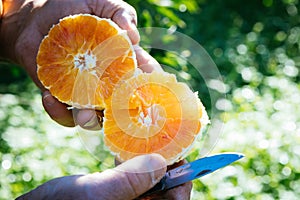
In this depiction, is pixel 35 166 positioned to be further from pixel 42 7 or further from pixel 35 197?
pixel 35 197

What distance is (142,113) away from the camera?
177cm

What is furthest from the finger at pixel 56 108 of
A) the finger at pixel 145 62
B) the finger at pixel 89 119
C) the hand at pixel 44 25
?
the finger at pixel 145 62

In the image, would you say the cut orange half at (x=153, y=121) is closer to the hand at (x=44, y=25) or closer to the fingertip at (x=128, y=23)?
the hand at (x=44, y=25)

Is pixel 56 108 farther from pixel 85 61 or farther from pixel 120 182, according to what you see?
pixel 120 182

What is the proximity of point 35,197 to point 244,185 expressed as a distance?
1357mm

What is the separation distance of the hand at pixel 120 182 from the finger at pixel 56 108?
55cm

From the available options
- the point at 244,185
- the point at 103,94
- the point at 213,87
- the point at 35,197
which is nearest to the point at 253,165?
the point at 244,185

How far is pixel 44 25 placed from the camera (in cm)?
230

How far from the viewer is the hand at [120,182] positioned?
60.5 inches

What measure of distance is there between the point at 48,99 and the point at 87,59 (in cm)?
25

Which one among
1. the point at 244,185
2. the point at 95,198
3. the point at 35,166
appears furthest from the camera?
the point at 35,166

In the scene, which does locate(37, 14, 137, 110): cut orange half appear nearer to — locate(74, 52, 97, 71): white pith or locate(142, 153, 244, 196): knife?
locate(74, 52, 97, 71): white pith

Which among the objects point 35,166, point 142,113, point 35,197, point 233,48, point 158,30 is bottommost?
point 233,48

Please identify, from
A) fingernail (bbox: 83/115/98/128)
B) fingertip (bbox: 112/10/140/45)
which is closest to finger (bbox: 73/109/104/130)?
fingernail (bbox: 83/115/98/128)
